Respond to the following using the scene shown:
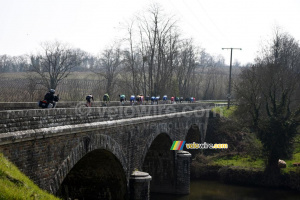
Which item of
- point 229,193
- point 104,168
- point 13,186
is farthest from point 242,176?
point 13,186

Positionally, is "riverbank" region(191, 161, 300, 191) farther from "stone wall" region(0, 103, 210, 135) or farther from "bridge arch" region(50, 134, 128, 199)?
"bridge arch" region(50, 134, 128, 199)

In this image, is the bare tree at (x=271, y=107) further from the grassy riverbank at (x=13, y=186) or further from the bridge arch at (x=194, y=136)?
the grassy riverbank at (x=13, y=186)

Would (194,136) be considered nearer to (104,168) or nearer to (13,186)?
(104,168)

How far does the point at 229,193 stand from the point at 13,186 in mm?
20243

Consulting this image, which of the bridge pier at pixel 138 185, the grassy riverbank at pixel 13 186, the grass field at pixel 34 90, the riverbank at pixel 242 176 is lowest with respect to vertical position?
the riverbank at pixel 242 176

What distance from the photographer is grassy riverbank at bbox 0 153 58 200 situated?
6167 millimetres

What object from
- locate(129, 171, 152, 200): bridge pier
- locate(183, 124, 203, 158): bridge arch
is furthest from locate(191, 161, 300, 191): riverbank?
locate(129, 171, 152, 200): bridge pier

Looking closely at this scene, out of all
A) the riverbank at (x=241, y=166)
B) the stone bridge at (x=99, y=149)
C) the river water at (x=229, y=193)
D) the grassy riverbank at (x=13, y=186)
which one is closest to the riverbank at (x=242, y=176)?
the riverbank at (x=241, y=166)

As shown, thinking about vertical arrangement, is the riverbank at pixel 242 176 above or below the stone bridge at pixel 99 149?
below

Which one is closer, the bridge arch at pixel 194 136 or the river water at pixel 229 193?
the river water at pixel 229 193

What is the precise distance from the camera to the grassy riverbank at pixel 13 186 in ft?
20.2

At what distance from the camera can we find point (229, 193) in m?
25.0

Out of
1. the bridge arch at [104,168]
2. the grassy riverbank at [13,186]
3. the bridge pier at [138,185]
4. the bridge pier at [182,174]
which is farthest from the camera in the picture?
the bridge pier at [182,174]

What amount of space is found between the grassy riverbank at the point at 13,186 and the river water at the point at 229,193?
16.6m
